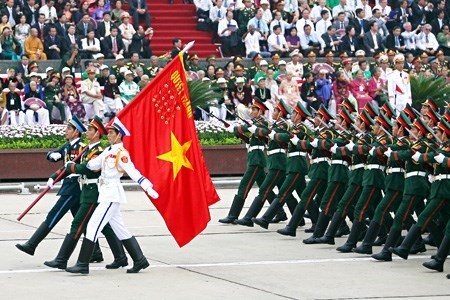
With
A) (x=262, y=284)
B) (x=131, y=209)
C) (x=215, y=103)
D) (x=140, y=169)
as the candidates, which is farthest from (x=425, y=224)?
(x=215, y=103)

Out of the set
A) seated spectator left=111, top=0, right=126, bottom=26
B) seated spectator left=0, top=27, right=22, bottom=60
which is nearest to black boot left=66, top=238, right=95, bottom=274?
seated spectator left=0, top=27, right=22, bottom=60

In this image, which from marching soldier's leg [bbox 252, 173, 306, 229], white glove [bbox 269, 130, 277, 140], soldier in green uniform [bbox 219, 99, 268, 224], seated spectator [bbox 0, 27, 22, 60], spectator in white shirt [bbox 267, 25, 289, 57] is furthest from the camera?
spectator in white shirt [bbox 267, 25, 289, 57]

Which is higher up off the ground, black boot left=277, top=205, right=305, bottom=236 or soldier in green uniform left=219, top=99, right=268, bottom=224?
soldier in green uniform left=219, top=99, right=268, bottom=224

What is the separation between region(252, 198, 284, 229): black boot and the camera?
1755 centimetres

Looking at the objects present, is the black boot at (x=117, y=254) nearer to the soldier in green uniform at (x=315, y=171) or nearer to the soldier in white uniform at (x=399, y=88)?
the soldier in green uniform at (x=315, y=171)

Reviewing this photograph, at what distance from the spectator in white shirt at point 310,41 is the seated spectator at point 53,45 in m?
5.88

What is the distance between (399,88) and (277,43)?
Answer: 461 centimetres

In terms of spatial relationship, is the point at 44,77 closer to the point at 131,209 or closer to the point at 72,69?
the point at 72,69

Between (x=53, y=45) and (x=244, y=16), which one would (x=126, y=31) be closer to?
(x=53, y=45)

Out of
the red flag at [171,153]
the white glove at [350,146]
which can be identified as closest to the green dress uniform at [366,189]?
the white glove at [350,146]

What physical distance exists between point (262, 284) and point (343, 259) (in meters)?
2.01

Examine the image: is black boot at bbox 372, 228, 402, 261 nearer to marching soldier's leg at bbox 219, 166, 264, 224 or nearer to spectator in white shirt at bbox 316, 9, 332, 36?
marching soldier's leg at bbox 219, 166, 264, 224

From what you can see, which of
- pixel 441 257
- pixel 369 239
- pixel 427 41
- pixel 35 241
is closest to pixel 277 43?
pixel 427 41

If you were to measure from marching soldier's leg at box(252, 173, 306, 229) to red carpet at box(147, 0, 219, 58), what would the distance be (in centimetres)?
1388
